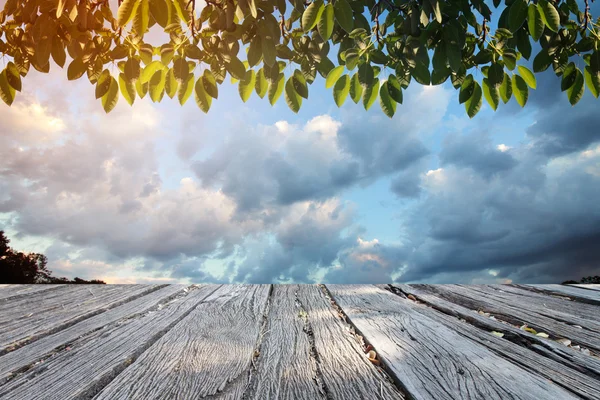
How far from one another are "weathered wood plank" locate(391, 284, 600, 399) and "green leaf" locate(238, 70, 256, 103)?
4.37 feet

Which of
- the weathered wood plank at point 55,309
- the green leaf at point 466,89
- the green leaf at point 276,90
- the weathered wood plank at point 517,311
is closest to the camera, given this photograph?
the weathered wood plank at point 517,311

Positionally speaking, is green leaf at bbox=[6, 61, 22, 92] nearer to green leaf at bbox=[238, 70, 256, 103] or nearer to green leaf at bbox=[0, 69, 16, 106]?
green leaf at bbox=[0, 69, 16, 106]

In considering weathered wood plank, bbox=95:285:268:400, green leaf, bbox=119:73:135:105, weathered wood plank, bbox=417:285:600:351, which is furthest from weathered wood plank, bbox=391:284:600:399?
green leaf, bbox=119:73:135:105

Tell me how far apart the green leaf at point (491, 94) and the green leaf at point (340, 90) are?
83cm

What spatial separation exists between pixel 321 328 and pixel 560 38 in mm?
2182

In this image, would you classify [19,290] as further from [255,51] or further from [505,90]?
[505,90]

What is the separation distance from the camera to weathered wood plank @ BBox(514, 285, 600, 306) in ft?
6.57

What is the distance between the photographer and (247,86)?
6.48 feet

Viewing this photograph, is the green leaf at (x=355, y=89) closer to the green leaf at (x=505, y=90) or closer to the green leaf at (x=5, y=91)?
the green leaf at (x=505, y=90)

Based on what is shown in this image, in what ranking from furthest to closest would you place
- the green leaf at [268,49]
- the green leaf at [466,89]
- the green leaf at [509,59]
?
the green leaf at [466,89]
the green leaf at [509,59]
the green leaf at [268,49]

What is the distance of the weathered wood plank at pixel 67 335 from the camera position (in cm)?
114

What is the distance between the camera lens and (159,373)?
3.24 ft

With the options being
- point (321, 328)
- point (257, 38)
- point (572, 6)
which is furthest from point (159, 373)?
point (572, 6)

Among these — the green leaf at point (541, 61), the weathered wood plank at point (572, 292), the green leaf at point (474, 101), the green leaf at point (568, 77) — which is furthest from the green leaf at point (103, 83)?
the weathered wood plank at point (572, 292)
